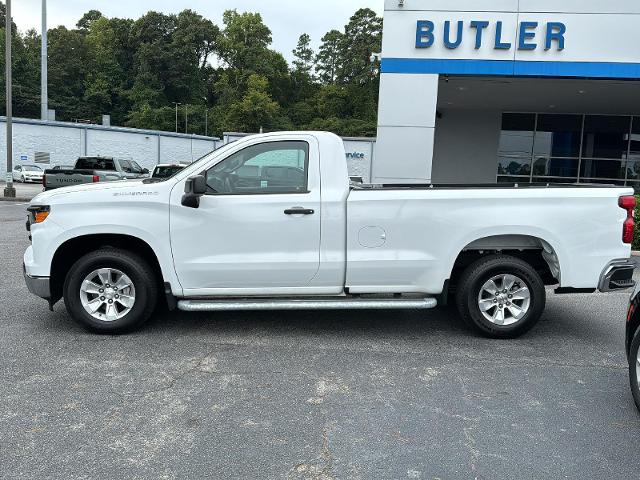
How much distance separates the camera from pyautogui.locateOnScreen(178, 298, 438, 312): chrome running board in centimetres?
542

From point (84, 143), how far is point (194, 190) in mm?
37441

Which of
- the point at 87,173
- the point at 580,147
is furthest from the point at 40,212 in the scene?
the point at 580,147

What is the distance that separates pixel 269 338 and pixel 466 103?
18.1 metres

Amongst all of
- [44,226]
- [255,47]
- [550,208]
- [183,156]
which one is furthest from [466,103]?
[255,47]

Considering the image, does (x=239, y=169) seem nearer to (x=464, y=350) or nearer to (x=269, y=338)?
(x=269, y=338)

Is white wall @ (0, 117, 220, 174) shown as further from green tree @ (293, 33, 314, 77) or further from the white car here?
green tree @ (293, 33, 314, 77)

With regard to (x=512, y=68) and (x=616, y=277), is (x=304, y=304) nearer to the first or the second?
(x=616, y=277)

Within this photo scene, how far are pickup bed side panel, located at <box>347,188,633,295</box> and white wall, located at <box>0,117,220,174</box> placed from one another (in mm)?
36662

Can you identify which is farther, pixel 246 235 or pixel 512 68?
pixel 512 68

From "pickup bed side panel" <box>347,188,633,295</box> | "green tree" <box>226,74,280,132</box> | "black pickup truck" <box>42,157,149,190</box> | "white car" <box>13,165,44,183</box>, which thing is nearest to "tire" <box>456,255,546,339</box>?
"pickup bed side panel" <box>347,188,633,295</box>

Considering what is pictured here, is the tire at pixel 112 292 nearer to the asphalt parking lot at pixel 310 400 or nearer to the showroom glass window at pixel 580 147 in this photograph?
the asphalt parking lot at pixel 310 400

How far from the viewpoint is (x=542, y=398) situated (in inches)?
171

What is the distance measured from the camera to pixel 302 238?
5.48 meters

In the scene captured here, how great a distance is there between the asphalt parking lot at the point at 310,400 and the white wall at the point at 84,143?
116 ft
